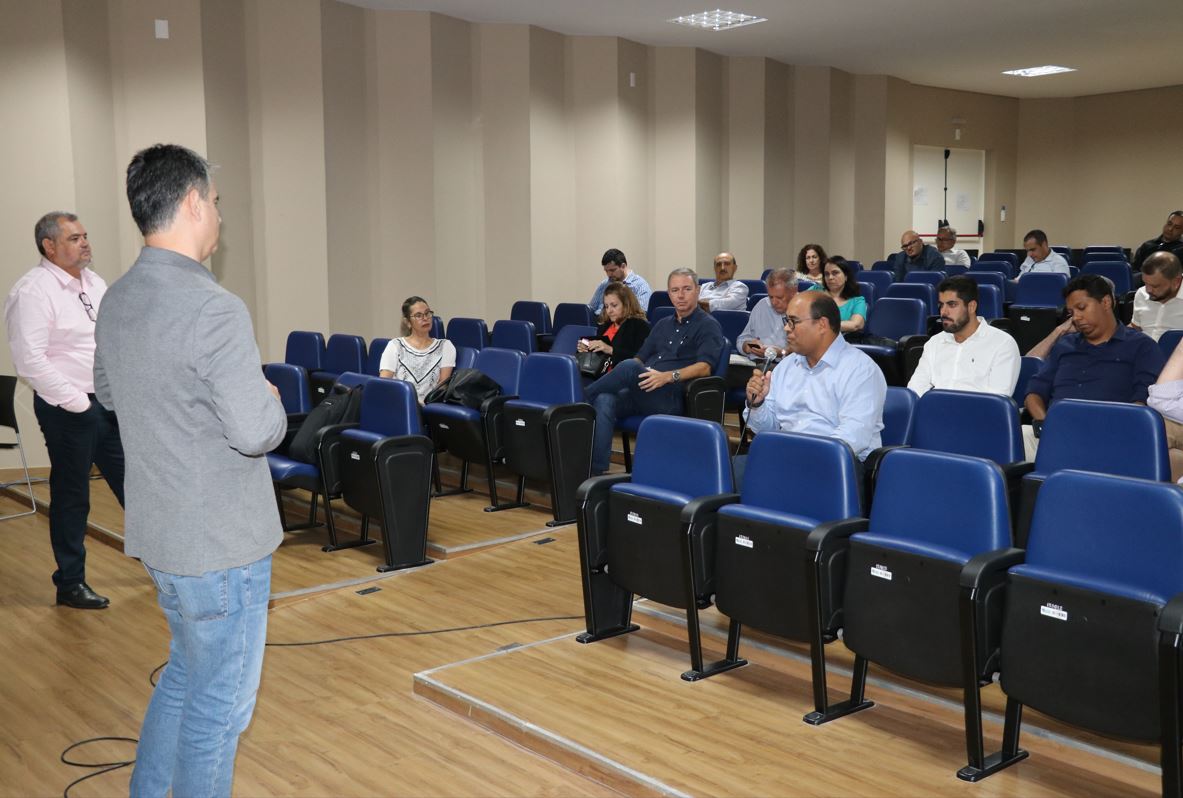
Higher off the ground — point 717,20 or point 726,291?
point 717,20

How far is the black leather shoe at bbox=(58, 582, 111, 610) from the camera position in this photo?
15.9ft

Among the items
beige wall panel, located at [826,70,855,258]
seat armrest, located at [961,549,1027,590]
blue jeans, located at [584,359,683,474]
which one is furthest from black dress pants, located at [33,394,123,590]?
beige wall panel, located at [826,70,855,258]

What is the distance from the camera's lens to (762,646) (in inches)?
160

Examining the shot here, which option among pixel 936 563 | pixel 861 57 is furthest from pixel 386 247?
pixel 936 563

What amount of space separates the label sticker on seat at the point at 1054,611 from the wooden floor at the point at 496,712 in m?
0.50

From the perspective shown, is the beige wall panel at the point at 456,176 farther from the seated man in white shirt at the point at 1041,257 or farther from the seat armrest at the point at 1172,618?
the seat armrest at the point at 1172,618

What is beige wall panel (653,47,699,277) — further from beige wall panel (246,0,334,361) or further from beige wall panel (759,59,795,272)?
beige wall panel (246,0,334,361)

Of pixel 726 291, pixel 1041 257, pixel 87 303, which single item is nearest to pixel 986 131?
pixel 1041 257

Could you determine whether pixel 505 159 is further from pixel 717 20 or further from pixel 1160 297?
pixel 1160 297

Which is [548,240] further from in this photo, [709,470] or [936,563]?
[936,563]

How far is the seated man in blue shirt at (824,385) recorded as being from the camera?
14.0 ft

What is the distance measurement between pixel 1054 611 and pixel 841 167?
500 inches

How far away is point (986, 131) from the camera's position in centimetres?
1759

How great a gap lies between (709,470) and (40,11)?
640 centimetres
